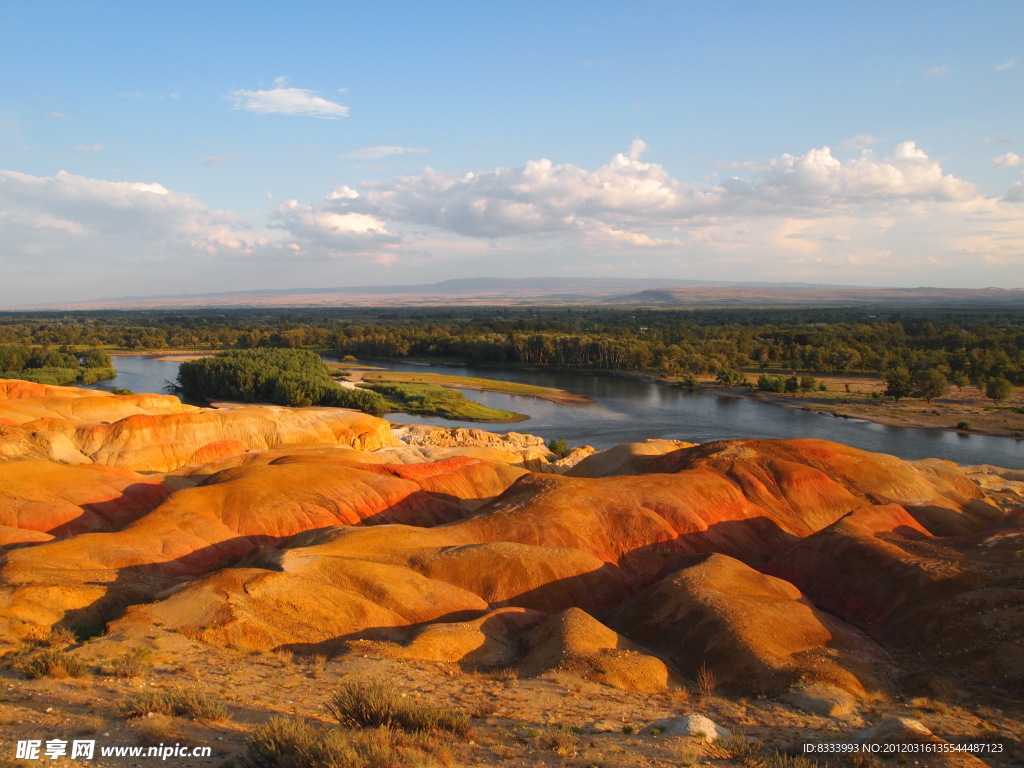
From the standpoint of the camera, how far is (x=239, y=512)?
31.0 m

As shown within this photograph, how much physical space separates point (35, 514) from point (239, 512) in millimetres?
8370

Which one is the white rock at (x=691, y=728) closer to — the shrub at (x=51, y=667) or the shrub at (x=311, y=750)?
the shrub at (x=311, y=750)

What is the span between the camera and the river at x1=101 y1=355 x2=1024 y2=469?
2648 inches

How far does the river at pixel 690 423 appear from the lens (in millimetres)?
67250

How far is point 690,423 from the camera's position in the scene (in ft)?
256

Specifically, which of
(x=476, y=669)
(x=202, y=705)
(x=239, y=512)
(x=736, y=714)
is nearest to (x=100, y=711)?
(x=202, y=705)

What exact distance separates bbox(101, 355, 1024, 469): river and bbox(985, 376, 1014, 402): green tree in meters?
16.9

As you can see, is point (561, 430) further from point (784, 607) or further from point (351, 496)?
point (784, 607)

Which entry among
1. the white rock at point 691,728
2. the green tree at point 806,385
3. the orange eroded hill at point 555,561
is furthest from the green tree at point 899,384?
the white rock at point 691,728

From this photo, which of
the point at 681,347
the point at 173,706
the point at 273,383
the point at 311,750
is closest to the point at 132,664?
the point at 173,706

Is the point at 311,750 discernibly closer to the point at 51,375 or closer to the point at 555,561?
the point at 555,561

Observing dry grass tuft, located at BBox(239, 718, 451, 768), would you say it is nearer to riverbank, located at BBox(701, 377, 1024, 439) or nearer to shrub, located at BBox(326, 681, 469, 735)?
shrub, located at BBox(326, 681, 469, 735)

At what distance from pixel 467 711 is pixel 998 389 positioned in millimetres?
93615

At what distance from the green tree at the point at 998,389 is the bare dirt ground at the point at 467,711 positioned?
83432mm
